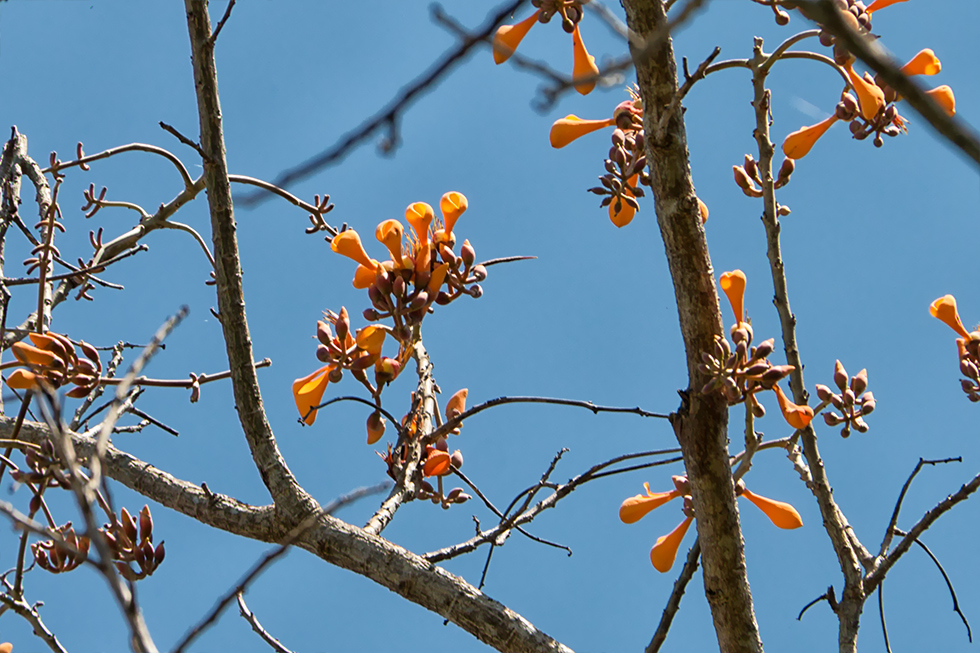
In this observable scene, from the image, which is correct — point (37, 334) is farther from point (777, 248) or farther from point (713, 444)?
point (777, 248)

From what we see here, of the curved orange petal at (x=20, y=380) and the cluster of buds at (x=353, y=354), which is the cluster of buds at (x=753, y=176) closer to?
the cluster of buds at (x=353, y=354)

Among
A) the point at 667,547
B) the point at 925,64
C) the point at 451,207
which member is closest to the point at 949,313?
the point at 925,64

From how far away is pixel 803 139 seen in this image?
3023mm

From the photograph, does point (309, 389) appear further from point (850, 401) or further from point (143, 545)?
point (850, 401)

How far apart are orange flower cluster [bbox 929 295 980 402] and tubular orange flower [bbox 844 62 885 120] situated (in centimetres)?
107

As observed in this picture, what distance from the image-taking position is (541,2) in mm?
2381

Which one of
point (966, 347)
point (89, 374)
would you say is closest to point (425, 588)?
point (89, 374)

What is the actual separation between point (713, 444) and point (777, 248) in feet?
2.75

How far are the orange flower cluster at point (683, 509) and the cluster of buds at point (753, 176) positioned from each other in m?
1.04

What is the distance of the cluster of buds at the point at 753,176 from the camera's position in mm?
2896

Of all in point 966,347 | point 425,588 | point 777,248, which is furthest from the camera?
point 966,347

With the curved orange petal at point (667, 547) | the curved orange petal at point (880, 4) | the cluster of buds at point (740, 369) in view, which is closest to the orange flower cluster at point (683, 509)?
the curved orange petal at point (667, 547)

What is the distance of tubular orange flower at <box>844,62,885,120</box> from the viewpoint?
2826 millimetres

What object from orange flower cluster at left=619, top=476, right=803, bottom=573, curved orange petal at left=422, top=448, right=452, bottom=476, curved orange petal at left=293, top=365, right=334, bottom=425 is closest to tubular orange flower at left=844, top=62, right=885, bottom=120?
orange flower cluster at left=619, top=476, right=803, bottom=573
